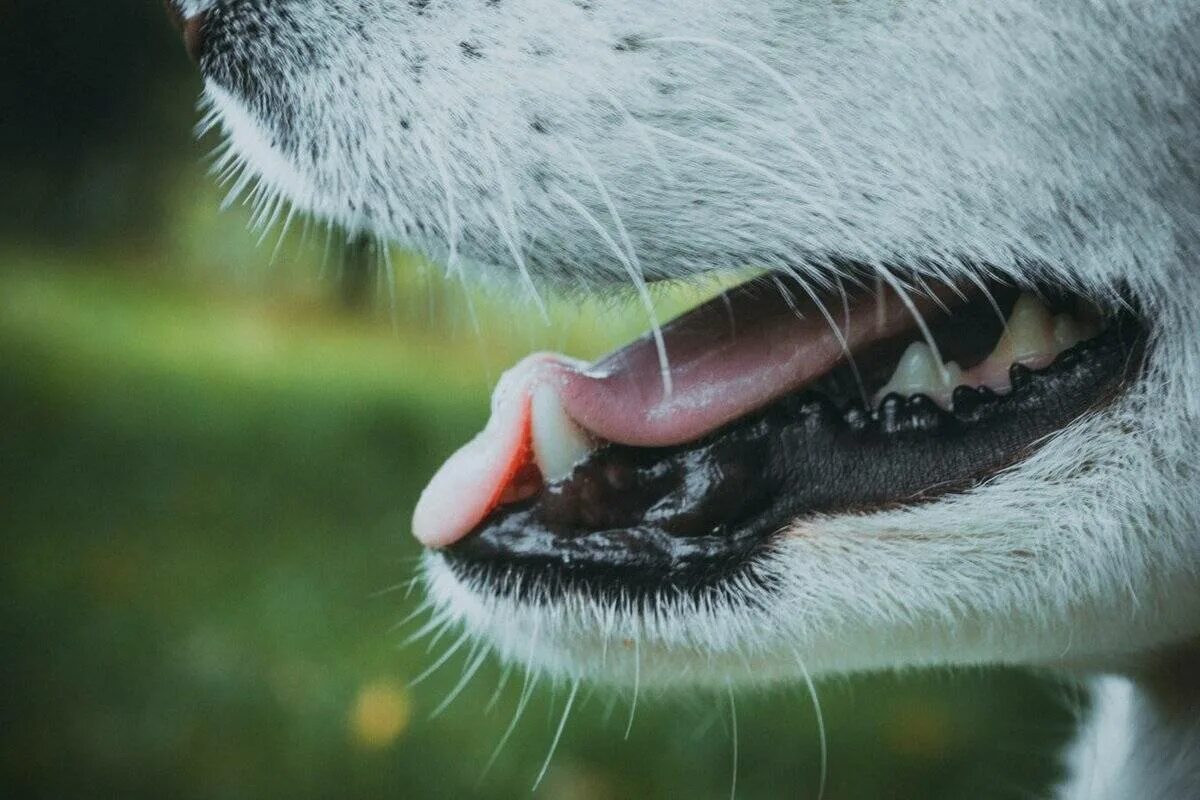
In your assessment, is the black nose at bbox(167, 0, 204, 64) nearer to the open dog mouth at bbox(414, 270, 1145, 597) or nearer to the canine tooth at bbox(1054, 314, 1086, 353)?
the open dog mouth at bbox(414, 270, 1145, 597)

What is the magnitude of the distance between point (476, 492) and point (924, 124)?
1.53ft

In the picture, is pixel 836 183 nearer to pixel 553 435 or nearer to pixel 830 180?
pixel 830 180

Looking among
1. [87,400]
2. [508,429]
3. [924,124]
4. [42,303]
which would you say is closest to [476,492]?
[508,429]

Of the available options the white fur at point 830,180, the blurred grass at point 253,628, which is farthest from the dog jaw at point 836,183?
the blurred grass at point 253,628

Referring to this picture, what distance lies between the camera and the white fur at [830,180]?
96 cm

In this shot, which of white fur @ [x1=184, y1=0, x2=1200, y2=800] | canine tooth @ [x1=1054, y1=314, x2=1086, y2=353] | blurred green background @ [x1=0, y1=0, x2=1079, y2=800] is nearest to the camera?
white fur @ [x1=184, y1=0, x2=1200, y2=800]

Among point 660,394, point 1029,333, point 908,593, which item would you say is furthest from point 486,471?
point 1029,333

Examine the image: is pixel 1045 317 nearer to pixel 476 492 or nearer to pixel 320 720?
pixel 476 492

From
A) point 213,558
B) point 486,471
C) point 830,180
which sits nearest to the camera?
point 830,180

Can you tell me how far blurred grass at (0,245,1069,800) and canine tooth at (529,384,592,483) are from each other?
71cm

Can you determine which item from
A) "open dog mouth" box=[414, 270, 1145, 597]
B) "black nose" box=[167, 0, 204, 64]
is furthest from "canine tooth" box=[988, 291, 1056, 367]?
"black nose" box=[167, 0, 204, 64]

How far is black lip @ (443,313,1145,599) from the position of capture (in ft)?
3.42

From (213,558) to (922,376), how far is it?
190cm

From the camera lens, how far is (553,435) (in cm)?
111
